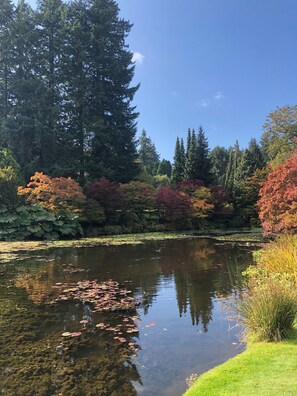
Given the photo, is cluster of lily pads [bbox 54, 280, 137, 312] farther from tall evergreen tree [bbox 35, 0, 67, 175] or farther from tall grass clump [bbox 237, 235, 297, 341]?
tall evergreen tree [bbox 35, 0, 67, 175]

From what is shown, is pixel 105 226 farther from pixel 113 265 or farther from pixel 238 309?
pixel 238 309

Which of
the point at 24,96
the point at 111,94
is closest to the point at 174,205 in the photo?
the point at 111,94

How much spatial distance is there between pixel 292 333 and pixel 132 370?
213 cm

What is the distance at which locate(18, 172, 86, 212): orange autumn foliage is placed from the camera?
2125cm

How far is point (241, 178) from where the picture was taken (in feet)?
121

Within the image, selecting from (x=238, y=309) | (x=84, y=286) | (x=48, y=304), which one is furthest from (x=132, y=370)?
(x=84, y=286)

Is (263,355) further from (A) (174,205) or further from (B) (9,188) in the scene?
(A) (174,205)

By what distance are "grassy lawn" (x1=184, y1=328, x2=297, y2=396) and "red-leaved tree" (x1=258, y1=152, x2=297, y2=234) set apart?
1028cm

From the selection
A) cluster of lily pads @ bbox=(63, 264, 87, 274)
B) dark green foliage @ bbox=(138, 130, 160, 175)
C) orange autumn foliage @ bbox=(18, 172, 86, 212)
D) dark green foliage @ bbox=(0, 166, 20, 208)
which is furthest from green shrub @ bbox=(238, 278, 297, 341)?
dark green foliage @ bbox=(138, 130, 160, 175)

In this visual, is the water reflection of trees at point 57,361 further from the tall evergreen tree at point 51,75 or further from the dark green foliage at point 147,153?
the dark green foliage at point 147,153

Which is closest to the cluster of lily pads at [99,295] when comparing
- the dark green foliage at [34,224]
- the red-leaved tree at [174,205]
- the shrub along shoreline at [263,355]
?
the shrub along shoreline at [263,355]

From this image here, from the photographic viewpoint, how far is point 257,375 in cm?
330

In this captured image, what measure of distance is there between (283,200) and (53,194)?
1394cm

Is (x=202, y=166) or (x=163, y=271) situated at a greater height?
(x=202, y=166)
